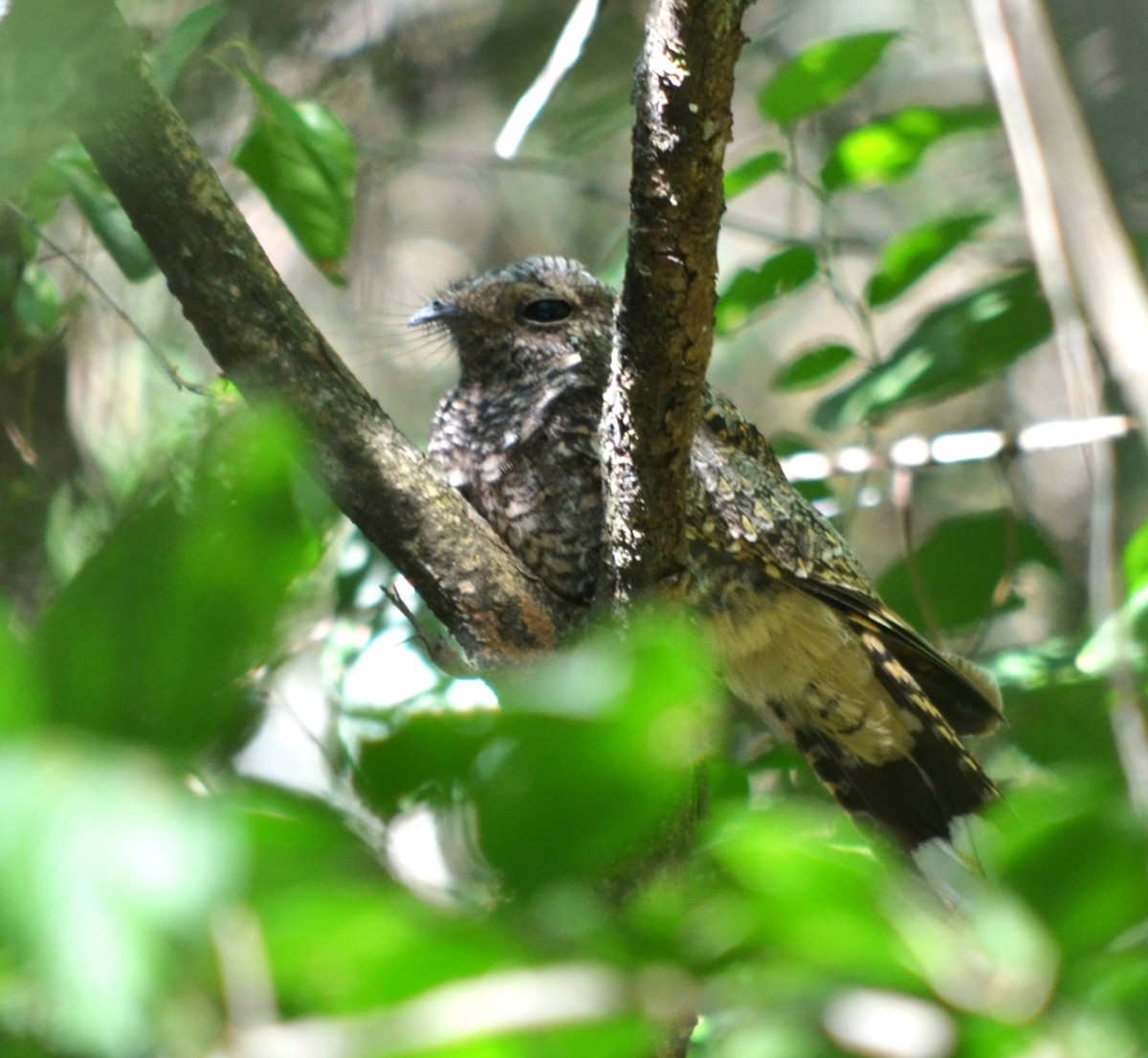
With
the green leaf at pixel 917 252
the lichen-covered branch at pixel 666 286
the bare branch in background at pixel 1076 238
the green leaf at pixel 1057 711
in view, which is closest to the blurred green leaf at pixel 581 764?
the bare branch in background at pixel 1076 238

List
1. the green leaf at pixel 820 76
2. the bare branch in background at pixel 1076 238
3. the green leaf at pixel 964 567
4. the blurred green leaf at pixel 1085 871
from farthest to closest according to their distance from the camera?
the green leaf at pixel 964 567, the green leaf at pixel 820 76, the bare branch in background at pixel 1076 238, the blurred green leaf at pixel 1085 871

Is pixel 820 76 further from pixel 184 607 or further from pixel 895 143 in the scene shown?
→ pixel 184 607

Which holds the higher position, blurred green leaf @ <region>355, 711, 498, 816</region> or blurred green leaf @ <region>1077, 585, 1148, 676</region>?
blurred green leaf @ <region>355, 711, 498, 816</region>

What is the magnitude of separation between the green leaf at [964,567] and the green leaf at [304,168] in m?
1.22

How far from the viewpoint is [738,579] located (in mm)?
2111

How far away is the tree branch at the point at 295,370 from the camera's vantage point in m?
1.51

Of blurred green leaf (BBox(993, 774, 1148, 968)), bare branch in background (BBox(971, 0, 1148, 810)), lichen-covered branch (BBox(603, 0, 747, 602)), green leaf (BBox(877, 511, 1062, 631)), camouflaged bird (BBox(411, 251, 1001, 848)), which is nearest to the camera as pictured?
blurred green leaf (BBox(993, 774, 1148, 968))

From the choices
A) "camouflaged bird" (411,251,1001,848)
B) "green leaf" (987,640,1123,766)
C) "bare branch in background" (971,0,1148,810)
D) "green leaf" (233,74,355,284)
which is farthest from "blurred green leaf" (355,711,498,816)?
"green leaf" (987,640,1123,766)

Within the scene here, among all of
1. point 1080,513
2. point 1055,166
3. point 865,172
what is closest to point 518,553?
point 865,172

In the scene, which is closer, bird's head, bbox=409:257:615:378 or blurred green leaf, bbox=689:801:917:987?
blurred green leaf, bbox=689:801:917:987

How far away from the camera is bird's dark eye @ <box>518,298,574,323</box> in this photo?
2379 millimetres

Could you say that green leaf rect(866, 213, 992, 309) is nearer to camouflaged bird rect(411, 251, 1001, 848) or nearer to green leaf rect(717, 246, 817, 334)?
green leaf rect(717, 246, 817, 334)

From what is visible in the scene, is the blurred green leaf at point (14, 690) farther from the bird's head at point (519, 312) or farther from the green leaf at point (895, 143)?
the green leaf at point (895, 143)

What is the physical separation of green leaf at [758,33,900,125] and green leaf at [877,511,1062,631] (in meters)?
0.82
